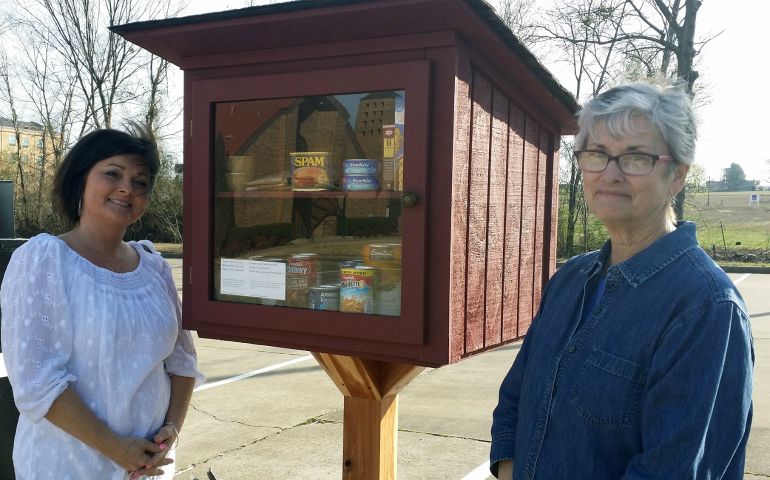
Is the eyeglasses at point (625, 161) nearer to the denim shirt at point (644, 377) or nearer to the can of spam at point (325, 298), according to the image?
the denim shirt at point (644, 377)

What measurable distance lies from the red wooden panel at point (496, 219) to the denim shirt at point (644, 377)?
471mm

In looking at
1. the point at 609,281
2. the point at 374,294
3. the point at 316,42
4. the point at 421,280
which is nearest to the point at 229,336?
the point at 374,294

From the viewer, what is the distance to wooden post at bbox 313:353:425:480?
7.24 ft

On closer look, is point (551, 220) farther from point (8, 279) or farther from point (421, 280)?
point (8, 279)

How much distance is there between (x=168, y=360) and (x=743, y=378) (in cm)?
158

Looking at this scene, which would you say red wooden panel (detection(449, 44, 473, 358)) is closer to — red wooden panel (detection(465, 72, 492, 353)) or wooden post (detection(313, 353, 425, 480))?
red wooden panel (detection(465, 72, 492, 353))

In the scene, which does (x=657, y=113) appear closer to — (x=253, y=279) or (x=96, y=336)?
(x=253, y=279)

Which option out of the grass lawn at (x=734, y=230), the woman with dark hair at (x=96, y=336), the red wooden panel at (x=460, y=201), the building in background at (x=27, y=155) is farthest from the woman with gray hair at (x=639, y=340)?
the building in background at (x=27, y=155)

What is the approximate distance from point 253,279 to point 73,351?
53 centimetres

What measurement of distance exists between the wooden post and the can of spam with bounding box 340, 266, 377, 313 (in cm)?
35

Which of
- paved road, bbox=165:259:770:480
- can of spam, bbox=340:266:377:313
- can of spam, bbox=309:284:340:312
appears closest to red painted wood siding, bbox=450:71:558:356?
can of spam, bbox=340:266:377:313

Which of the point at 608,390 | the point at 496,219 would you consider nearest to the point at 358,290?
the point at 496,219

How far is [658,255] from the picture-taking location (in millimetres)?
1327

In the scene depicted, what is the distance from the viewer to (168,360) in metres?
2.07
